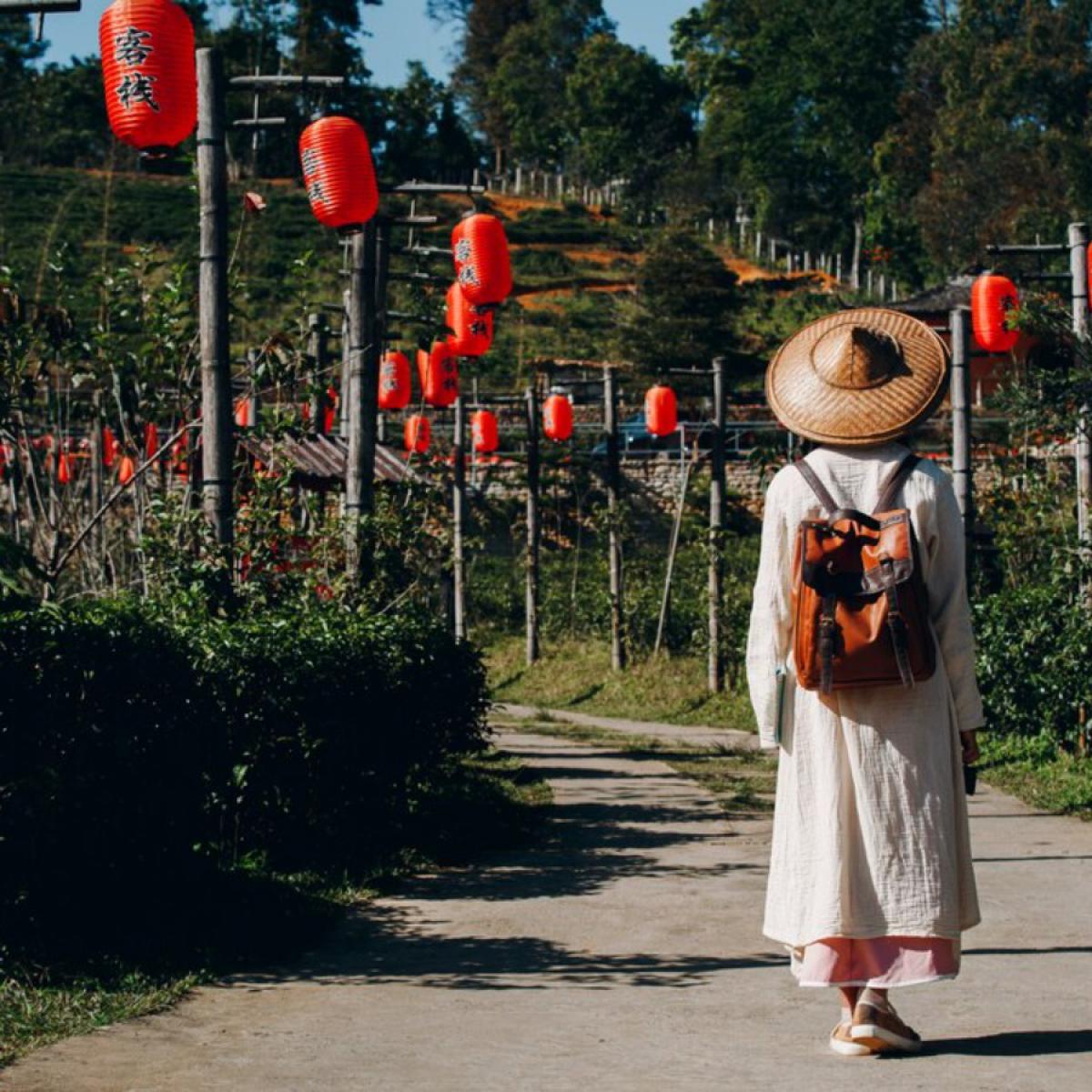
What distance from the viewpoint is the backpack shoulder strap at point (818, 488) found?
5121 mm

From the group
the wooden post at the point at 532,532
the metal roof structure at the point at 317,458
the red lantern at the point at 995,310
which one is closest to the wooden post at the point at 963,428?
the red lantern at the point at 995,310

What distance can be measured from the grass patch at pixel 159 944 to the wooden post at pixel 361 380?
14.1 feet

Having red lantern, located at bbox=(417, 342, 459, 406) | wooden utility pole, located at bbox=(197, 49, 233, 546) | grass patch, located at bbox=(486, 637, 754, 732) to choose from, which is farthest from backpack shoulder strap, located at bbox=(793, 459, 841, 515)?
grass patch, located at bbox=(486, 637, 754, 732)

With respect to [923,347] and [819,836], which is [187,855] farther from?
[923,347]

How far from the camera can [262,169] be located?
3103 inches

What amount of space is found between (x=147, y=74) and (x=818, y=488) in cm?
521

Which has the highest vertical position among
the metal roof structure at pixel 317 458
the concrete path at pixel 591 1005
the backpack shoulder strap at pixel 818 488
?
the metal roof structure at pixel 317 458

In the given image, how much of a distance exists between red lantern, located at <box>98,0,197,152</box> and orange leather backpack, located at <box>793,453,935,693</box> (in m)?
5.18

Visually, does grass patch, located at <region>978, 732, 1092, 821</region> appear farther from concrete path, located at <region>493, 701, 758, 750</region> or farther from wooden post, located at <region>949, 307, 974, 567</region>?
concrete path, located at <region>493, 701, 758, 750</region>

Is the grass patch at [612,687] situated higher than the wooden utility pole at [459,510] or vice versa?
the wooden utility pole at [459,510]

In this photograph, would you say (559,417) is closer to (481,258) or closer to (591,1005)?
(481,258)

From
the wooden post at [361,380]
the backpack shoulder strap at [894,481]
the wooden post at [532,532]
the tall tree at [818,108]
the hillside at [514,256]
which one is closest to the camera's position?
the backpack shoulder strap at [894,481]

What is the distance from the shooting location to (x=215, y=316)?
9.60 metres

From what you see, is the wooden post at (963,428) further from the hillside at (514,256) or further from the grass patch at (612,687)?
the hillside at (514,256)
